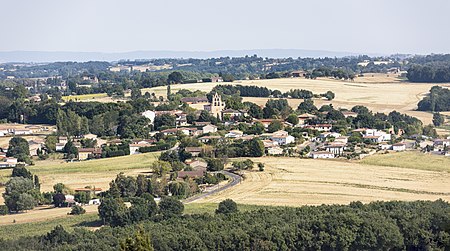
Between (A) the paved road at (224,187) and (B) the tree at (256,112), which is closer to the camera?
(A) the paved road at (224,187)

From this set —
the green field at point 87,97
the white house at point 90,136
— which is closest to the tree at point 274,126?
the white house at point 90,136

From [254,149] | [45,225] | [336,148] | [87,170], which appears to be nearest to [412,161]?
[336,148]

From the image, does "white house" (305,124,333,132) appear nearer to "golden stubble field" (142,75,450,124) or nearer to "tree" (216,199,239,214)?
"golden stubble field" (142,75,450,124)

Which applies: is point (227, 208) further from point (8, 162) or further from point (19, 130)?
point (19, 130)

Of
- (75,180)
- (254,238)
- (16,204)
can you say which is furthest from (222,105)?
(254,238)

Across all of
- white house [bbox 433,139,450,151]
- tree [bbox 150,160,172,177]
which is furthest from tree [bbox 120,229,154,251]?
white house [bbox 433,139,450,151]

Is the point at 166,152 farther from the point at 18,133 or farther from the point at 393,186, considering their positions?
the point at 18,133

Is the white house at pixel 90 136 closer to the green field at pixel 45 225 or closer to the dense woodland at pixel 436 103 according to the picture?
the green field at pixel 45 225
